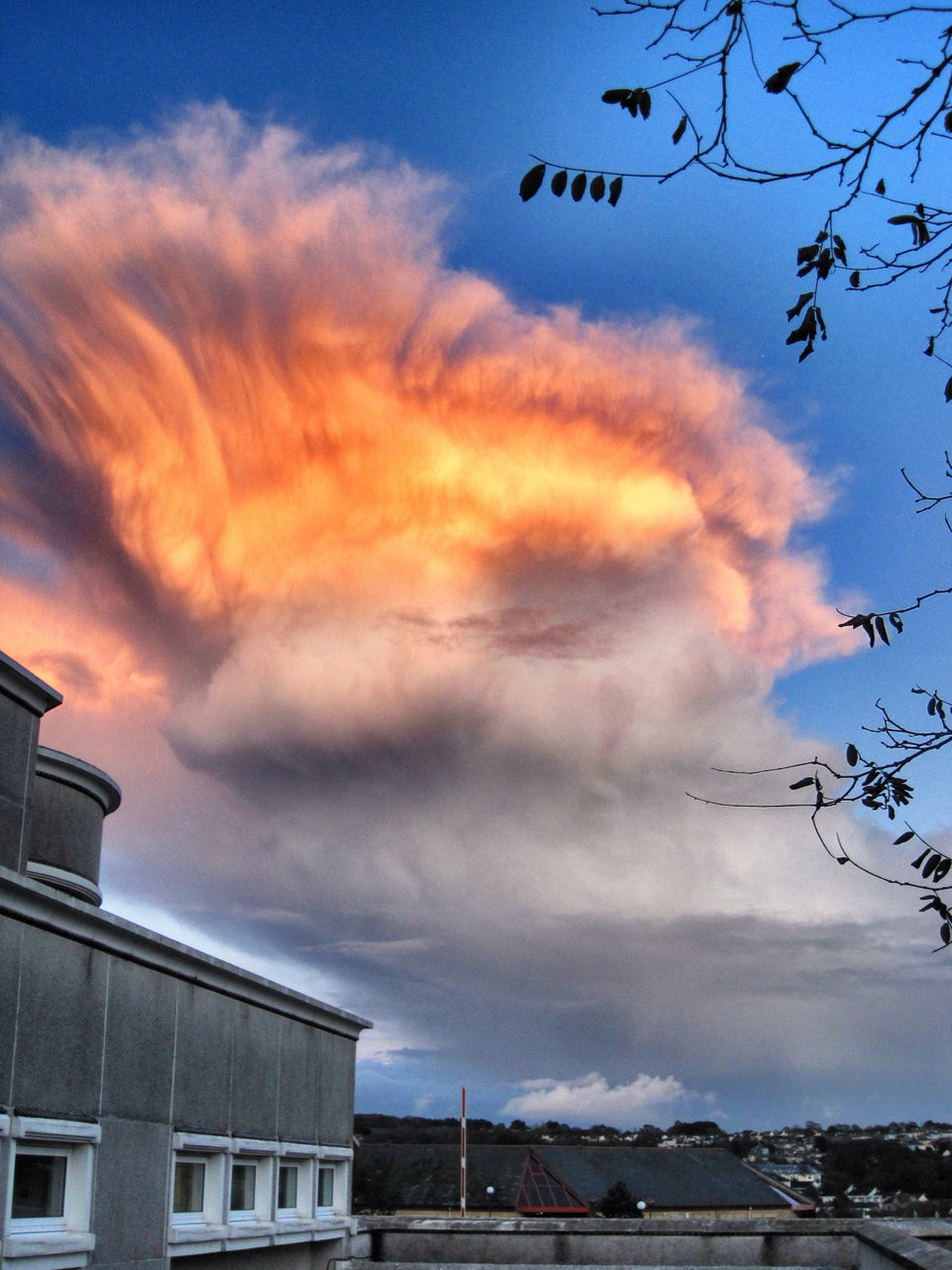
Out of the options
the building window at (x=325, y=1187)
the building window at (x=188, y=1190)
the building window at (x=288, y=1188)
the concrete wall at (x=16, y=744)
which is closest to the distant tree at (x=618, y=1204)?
the building window at (x=325, y=1187)

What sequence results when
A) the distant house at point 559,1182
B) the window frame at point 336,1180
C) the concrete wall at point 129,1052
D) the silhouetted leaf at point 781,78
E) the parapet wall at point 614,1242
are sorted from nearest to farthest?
the silhouetted leaf at point 781,78, the concrete wall at point 129,1052, the parapet wall at point 614,1242, the window frame at point 336,1180, the distant house at point 559,1182

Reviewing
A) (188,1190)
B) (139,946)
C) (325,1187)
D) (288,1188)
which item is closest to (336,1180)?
(325,1187)

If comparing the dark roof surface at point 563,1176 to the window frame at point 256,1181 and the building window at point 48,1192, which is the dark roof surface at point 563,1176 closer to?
the window frame at point 256,1181

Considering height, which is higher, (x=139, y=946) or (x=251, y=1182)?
(x=139, y=946)

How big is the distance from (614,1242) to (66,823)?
8.05 meters

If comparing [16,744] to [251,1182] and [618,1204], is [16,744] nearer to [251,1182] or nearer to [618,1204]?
[251,1182]

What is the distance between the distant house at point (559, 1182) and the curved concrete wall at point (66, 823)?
185 ft

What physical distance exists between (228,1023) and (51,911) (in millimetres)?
3378

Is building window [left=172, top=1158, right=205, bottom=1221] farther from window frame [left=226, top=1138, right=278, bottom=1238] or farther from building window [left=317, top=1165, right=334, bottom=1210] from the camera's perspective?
building window [left=317, top=1165, right=334, bottom=1210]

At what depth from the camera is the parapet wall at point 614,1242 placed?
43.6 ft

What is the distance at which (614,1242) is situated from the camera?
13.9m

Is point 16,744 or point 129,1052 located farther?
point 16,744

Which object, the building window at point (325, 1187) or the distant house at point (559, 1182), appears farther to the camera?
the distant house at point (559, 1182)

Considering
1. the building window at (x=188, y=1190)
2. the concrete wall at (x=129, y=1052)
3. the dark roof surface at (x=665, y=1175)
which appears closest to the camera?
the concrete wall at (x=129, y=1052)
